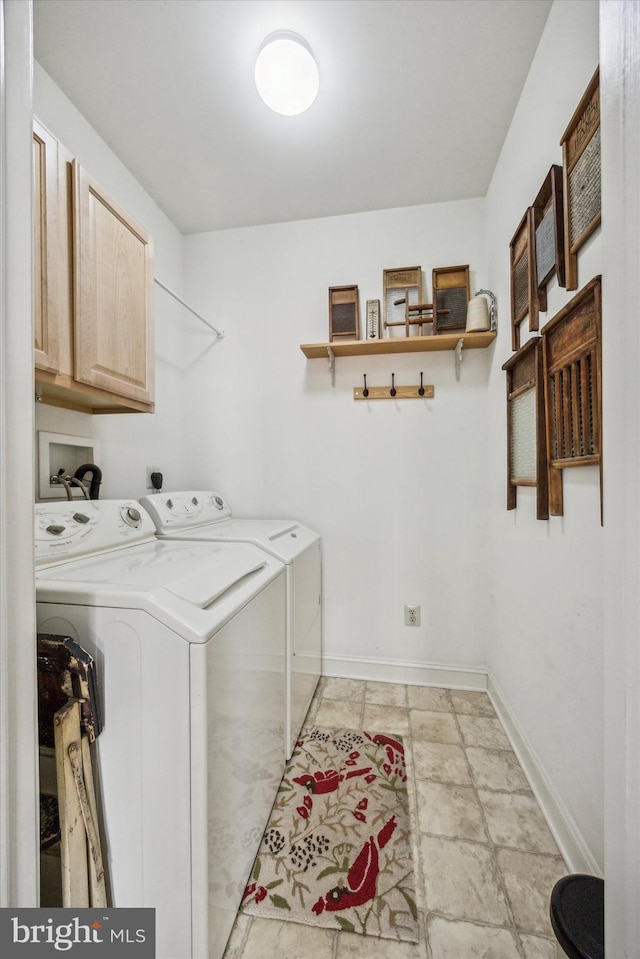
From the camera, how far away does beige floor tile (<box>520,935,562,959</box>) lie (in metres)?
0.97

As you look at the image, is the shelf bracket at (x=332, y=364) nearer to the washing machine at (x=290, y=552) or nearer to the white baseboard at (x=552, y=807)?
the washing machine at (x=290, y=552)

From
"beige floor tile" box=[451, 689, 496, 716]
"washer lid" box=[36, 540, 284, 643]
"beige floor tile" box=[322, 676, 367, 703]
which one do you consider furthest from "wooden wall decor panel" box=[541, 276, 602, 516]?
"beige floor tile" box=[322, 676, 367, 703]

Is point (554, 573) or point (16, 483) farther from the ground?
point (16, 483)

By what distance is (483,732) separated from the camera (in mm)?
1818

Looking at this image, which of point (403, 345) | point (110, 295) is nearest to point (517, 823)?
point (403, 345)

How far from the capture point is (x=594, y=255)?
105 cm

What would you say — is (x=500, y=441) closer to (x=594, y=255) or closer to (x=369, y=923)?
(x=594, y=255)

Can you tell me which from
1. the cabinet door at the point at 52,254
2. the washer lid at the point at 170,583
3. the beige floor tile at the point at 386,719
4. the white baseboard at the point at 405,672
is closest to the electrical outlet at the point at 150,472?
the washer lid at the point at 170,583

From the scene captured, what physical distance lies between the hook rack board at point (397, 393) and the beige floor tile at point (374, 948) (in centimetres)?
212

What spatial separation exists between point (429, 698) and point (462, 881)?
100 centimetres

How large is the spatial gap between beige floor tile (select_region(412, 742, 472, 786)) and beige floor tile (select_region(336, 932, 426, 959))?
1.87 ft

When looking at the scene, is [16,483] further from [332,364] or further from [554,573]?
[332,364]

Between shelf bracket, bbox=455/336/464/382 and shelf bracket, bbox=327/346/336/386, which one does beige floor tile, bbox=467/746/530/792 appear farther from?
shelf bracket, bbox=327/346/336/386

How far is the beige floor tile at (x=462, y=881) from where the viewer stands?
42.0 inches
